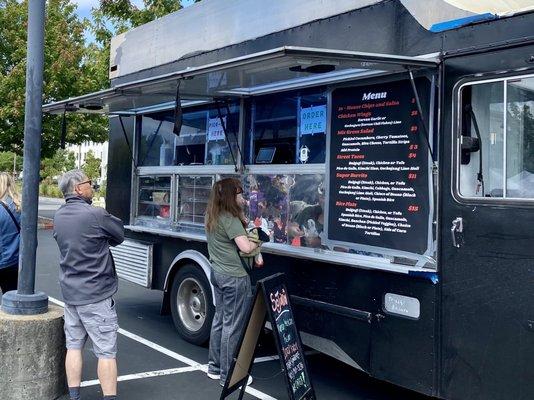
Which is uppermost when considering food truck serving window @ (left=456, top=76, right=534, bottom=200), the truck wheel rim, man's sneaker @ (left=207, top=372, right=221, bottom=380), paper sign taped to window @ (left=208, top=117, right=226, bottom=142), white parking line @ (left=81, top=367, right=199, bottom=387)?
paper sign taped to window @ (left=208, top=117, right=226, bottom=142)

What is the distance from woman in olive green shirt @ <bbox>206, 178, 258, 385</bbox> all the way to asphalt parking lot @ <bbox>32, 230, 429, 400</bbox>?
14.9 inches

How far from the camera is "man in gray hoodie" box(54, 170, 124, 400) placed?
13.6 feet

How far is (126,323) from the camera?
23.6 ft

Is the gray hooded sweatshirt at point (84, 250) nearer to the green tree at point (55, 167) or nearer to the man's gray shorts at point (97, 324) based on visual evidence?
the man's gray shorts at point (97, 324)

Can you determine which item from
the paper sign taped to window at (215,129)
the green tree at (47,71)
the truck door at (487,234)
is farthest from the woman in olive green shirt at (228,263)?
the green tree at (47,71)

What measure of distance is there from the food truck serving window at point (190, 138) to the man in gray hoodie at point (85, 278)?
75.2 inches

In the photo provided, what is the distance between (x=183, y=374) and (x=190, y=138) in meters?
→ 2.47

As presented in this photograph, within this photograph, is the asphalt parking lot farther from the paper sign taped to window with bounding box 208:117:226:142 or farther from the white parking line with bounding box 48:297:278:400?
the paper sign taped to window with bounding box 208:117:226:142

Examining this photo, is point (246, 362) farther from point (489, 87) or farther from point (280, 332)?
point (489, 87)

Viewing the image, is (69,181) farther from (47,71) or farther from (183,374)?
(47,71)

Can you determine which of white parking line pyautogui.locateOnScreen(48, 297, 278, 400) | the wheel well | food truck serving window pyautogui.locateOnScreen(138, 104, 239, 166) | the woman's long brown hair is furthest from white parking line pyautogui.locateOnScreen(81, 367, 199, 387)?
food truck serving window pyautogui.locateOnScreen(138, 104, 239, 166)

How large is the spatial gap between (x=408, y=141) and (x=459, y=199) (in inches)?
22.0

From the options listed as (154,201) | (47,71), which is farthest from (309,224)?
(47,71)

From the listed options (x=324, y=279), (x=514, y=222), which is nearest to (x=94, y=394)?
(x=324, y=279)
